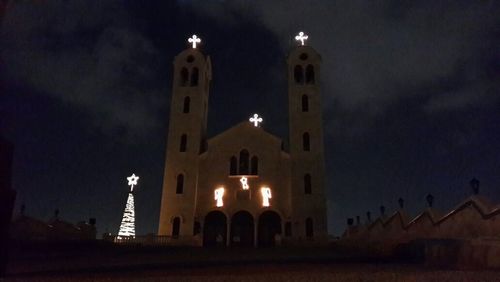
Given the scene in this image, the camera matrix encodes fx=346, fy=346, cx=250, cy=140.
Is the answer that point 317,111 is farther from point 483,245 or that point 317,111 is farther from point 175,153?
point 483,245

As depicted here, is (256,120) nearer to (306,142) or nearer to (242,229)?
(306,142)

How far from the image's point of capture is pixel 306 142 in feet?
95.0

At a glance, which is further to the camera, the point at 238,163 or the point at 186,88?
the point at 186,88

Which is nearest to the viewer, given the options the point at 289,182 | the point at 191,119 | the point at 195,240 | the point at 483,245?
the point at 483,245

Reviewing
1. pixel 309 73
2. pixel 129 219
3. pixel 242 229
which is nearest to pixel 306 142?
pixel 309 73

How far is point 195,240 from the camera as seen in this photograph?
2355 cm

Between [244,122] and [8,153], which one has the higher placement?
[244,122]

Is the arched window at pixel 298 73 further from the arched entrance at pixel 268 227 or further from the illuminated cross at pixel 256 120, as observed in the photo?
the arched entrance at pixel 268 227

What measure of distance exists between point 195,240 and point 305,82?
1645 centimetres

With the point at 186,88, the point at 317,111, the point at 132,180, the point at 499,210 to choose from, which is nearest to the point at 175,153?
the point at 132,180

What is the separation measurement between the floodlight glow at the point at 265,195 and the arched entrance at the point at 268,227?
3.01ft

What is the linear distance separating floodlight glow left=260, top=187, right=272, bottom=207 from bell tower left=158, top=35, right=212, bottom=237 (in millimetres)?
5428

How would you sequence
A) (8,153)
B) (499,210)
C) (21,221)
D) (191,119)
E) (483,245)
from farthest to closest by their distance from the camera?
(191,119) < (21,221) < (499,210) < (483,245) < (8,153)

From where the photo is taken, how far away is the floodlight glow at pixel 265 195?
27097 millimetres
